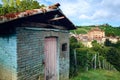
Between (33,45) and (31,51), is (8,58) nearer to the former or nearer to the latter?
(31,51)

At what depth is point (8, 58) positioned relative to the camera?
23.7 ft

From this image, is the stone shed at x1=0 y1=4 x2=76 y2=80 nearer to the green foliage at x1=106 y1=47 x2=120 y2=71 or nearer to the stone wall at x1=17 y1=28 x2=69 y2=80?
the stone wall at x1=17 y1=28 x2=69 y2=80

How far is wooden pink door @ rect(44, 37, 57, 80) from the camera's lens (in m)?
9.15

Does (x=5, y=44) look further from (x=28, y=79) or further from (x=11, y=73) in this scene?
(x=28, y=79)

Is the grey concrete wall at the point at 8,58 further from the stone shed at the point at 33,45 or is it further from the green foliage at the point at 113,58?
the green foliage at the point at 113,58

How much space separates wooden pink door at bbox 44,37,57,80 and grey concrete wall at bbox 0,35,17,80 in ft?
7.14

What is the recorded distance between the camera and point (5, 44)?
7305mm

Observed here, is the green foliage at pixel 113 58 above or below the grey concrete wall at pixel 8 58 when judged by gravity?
below

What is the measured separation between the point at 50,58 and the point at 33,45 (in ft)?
5.65

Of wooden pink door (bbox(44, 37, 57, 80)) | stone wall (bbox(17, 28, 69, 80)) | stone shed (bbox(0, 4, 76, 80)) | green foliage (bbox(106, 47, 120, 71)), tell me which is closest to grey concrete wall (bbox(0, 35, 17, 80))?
stone shed (bbox(0, 4, 76, 80))

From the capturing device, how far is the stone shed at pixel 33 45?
7023 millimetres

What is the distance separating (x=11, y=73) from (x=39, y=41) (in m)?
1.93

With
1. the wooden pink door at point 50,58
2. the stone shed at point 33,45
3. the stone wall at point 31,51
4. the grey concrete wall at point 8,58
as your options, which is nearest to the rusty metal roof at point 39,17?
the stone shed at point 33,45

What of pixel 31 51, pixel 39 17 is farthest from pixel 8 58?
pixel 39 17
